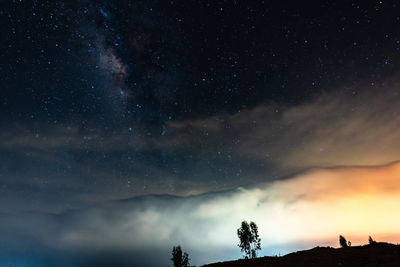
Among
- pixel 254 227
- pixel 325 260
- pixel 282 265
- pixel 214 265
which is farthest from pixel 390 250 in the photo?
pixel 254 227

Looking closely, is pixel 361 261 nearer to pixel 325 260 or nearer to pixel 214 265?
pixel 325 260

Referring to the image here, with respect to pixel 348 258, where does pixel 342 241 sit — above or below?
below

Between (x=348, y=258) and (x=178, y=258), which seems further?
(x=178, y=258)

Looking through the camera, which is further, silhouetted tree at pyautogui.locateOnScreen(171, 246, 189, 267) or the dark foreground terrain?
silhouetted tree at pyautogui.locateOnScreen(171, 246, 189, 267)

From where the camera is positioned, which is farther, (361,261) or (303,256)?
(303,256)

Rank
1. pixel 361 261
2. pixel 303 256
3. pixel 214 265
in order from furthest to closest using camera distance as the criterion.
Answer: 1. pixel 214 265
2. pixel 303 256
3. pixel 361 261

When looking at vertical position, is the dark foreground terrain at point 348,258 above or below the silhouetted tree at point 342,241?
above

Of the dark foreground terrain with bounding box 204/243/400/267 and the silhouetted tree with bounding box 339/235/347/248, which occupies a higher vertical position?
the dark foreground terrain with bounding box 204/243/400/267

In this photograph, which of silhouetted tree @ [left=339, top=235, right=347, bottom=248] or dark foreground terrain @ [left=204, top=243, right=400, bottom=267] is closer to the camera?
dark foreground terrain @ [left=204, top=243, right=400, bottom=267]

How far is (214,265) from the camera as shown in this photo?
33.0 m

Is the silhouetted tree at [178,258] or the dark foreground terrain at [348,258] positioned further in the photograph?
the silhouetted tree at [178,258]

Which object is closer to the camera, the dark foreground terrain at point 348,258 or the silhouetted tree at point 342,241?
the dark foreground terrain at point 348,258

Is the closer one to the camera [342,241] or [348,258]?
[348,258]

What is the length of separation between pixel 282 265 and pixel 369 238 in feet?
274
